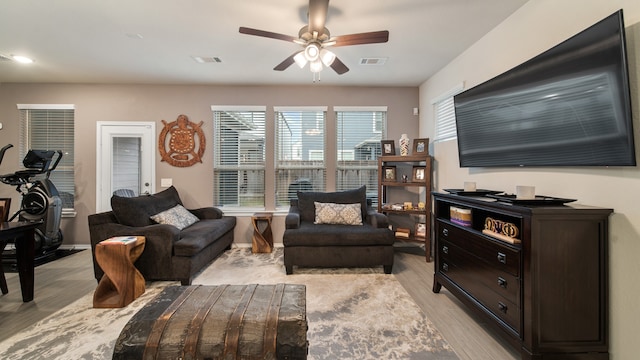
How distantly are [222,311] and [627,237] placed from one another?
2417 millimetres

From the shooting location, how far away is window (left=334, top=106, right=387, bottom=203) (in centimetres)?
425

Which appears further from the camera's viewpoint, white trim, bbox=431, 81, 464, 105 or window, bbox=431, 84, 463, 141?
window, bbox=431, 84, 463, 141

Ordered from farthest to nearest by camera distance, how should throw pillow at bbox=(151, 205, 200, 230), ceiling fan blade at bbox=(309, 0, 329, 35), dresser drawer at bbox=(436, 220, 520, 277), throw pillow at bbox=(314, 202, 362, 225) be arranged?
throw pillow at bbox=(314, 202, 362, 225), throw pillow at bbox=(151, 205, 200, 230), ceiling fan blade at bbox=(309, 0, 329, 35), dresser drawer at bbox=(436, 220, 520, 277)

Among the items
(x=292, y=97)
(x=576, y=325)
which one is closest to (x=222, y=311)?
(x=576, y=325)

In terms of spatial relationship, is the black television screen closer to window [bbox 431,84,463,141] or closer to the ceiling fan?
window [bbox 431,84,463,141]

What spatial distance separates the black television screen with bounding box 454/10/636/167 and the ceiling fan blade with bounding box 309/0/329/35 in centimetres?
162

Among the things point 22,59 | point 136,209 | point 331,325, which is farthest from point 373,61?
point 22,59

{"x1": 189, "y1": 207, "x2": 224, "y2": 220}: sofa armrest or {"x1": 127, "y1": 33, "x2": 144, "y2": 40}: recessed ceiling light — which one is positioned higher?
{"x1": 127, "y1": 33, "x2": 144, "y2": 40}: recessed ceiling light

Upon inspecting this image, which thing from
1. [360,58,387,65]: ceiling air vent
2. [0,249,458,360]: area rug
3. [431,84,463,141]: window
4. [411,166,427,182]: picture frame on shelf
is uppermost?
[360,58,387,65]: ceiling air vent

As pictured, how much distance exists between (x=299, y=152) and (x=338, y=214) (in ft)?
4.59

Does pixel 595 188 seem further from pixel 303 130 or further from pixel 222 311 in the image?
pixel 303 130

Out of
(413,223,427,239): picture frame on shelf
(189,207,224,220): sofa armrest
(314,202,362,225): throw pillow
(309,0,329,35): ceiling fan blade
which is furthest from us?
(189,207,224,220): sofa armrest

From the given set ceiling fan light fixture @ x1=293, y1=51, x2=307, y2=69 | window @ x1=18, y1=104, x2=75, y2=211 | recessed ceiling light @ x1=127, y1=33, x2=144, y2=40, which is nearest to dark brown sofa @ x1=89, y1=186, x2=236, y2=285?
recessed ceiling light @ x1=127, y1=33, x2=144, y2=40

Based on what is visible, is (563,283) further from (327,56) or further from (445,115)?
(445,115)
